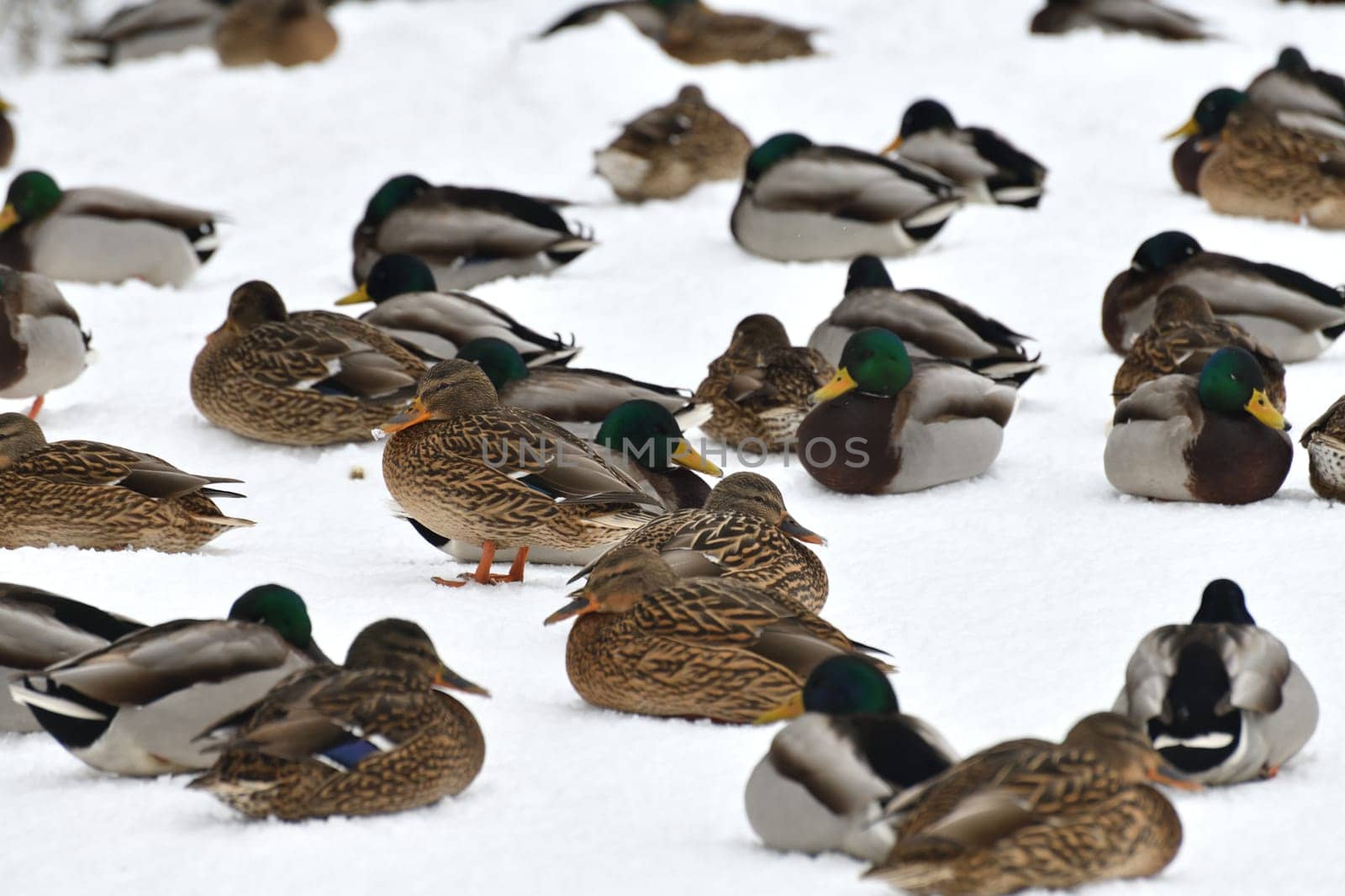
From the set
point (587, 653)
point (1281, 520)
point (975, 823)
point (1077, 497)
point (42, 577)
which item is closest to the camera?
point (975, 823)

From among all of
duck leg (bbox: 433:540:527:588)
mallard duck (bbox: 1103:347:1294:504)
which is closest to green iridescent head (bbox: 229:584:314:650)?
duck leg (bbox: 433:540:527:588)

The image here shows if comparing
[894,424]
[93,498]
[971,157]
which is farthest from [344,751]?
[971,157]

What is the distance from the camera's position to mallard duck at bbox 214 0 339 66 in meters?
13.6

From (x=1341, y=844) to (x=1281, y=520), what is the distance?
2251 millimetres

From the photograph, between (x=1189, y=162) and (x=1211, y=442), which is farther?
(x=1189, y=162)

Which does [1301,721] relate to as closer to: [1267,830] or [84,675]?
[1267,830]

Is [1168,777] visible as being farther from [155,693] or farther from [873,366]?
[873,366]

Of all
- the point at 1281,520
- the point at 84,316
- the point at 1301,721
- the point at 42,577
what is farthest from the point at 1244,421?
the point at 84,316

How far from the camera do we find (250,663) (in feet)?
13.4

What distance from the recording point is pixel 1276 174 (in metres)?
9.48

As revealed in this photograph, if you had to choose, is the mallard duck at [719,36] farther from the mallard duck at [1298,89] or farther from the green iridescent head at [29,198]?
the green iridescent head at [29,198]

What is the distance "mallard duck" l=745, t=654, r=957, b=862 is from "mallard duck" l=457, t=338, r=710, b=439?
2.90m

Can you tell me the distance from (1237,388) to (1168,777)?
278 centimetres

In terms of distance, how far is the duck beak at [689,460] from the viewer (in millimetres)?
5992
